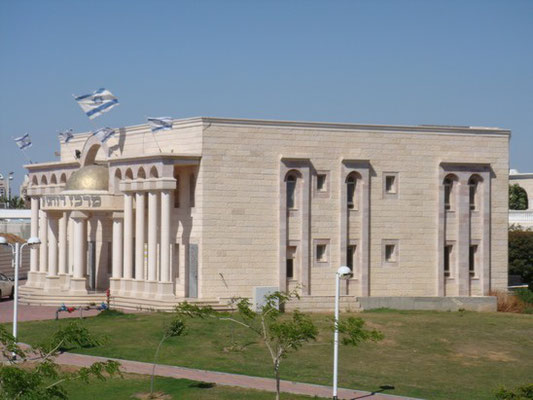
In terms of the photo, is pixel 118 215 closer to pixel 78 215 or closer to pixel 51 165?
pixel 78 215

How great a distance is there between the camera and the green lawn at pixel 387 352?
40000mm

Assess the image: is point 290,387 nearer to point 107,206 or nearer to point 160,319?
point 160,319

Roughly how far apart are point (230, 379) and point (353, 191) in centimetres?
2250

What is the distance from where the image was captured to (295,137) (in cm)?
5781

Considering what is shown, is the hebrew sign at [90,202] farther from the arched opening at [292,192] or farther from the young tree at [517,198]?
the young tree at [517,198]

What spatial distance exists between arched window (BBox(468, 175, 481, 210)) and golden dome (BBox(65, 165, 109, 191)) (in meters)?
19.6

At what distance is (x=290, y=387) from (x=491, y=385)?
24.4 ft

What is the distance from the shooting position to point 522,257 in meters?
75.5

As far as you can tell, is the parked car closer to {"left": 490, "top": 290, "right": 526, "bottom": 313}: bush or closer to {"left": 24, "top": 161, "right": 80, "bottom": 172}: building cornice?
{"left": 24, "top": 161, "right": 80, "bottom": 172}: building cornice

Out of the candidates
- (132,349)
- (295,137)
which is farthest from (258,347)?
(295,137)

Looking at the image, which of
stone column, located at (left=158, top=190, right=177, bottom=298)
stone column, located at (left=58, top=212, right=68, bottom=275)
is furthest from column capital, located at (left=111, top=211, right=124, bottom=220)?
stone column, located at (left=58, top=212, right=68, bottom=275)

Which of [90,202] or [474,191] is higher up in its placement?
[474,191]

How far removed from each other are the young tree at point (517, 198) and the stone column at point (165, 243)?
75.2m

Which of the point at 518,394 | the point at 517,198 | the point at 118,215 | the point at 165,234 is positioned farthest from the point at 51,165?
the point at 517,198
